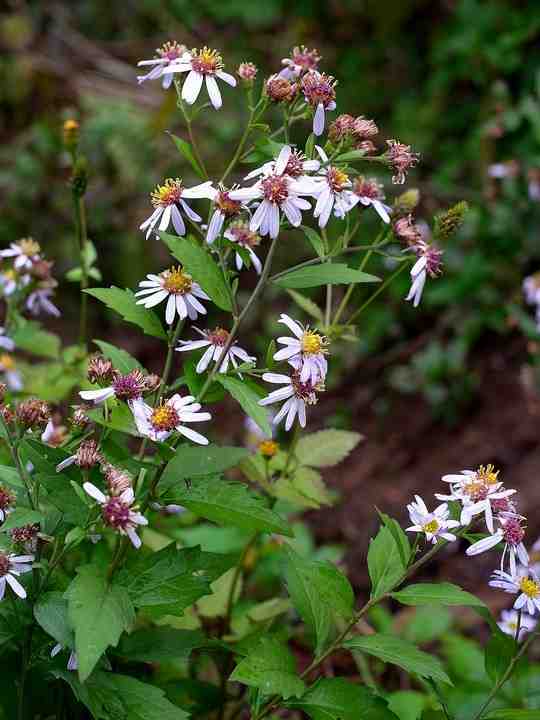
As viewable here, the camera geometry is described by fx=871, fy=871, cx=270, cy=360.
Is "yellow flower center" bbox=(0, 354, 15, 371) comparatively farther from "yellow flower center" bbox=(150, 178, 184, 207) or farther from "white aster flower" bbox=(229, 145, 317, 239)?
"white aster flower" bbox=(229, 145, 317, 239)

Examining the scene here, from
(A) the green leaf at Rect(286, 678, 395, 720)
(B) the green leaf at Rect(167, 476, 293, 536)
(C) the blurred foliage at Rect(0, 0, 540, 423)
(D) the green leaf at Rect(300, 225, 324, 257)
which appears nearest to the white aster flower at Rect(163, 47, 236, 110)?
(D) the green leaf at Rect(300, 225, 324, 257)

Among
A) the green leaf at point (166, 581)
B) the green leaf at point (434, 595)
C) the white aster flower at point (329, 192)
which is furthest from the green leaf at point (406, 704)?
the white aster flower at point (329, 192)

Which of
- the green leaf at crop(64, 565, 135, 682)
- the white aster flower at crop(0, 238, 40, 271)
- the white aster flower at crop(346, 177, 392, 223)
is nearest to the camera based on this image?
the green leaf at crop(64, 565, 135, 682)

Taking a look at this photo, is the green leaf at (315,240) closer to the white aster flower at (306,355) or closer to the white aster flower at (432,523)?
the white aster flower at (306,355)

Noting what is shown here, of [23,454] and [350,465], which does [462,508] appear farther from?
[350,465]

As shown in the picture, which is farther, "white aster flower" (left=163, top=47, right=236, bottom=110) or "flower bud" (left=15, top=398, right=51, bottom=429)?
"white aster flower" (left=163, top=47, right=236, bottom=110)
